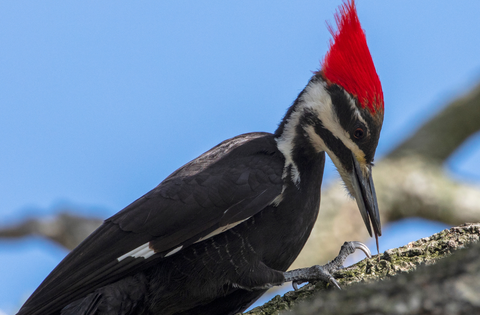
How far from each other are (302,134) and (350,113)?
1.08ft

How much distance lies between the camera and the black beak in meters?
2.92

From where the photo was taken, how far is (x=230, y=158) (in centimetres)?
306

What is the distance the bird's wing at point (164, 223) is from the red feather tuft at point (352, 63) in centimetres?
62

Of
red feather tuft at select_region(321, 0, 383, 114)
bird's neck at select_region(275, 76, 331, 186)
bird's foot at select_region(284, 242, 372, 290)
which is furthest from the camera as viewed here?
bird's neck at select_region(275, 76, 331, 186)

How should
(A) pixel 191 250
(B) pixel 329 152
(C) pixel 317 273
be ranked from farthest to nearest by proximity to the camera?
1. (B) pixel 329 152
2. (A) pixel 191 250
3. (C) pixel 317 273

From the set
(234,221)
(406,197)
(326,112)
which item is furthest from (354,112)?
(406,197)

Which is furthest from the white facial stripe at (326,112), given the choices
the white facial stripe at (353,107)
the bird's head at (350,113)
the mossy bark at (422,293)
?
the mossy bark at (422,293)

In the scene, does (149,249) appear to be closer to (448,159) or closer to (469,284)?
(469,284)

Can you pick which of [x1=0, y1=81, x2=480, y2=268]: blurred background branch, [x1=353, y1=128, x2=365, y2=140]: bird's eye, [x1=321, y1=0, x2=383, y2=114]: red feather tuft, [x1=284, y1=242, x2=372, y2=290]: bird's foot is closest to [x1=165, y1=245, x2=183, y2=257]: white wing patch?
[x1=284, y1=242, x2=372, y2=290]: bird's foot

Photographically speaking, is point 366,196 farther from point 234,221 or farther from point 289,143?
point 234,221

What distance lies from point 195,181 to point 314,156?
0.76 meters

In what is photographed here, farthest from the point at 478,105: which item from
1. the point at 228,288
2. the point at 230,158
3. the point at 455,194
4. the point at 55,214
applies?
the point at 55,214

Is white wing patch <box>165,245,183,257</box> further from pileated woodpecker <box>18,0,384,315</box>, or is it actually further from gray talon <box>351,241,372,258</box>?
gray talon <box>351,241,372,258</box>

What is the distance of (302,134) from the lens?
10.2 ft
